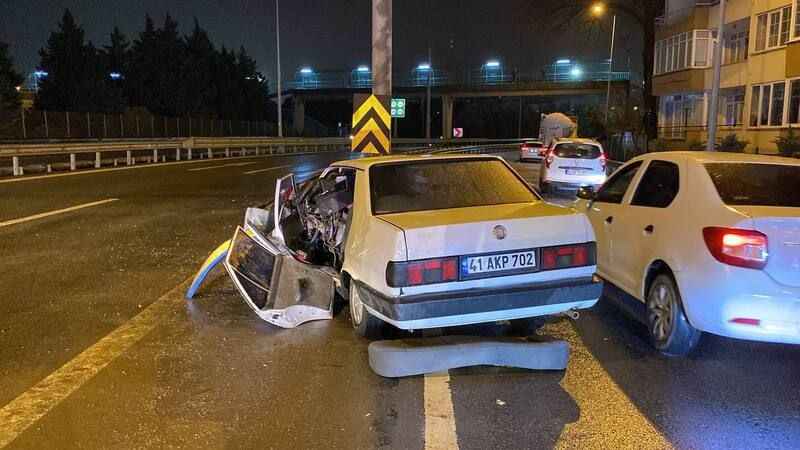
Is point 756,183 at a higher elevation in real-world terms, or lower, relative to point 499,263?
higher

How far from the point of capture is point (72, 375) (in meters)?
4.91

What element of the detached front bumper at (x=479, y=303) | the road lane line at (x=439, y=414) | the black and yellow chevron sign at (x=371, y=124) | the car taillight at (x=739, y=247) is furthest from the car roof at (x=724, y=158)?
the black and yellow chevron sign at (x=371, y=124)

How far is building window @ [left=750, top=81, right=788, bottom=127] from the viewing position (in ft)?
94.7

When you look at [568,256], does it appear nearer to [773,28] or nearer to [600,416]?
[600,416]

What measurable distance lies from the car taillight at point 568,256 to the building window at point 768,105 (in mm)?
27323

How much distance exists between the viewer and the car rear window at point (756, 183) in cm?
524

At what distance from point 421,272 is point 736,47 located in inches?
1391

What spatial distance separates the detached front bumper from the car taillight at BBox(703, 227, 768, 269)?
2.83 feet

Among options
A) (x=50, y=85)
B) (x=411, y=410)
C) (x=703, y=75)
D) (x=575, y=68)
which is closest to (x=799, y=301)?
(x=411, y=410)

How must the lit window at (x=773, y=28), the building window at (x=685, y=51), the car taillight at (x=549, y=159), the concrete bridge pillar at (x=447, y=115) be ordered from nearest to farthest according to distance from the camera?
the car taillight at (x=549, y=159), the lit window at (x=773, y=28), the building window at (x=685, y=51), the concrete bridge pillar at (x=447, y=115)

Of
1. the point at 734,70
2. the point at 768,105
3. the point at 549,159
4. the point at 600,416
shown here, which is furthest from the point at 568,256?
the point at 734,70

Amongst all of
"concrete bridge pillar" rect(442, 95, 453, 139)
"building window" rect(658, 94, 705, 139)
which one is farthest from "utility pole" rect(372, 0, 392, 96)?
"concrete bridge pillar" rect(442, 95, 453, 139)

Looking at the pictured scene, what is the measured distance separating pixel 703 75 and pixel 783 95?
7.69m

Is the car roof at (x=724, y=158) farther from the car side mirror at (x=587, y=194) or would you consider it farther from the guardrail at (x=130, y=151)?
the guardrail at (x=130, y=151)
